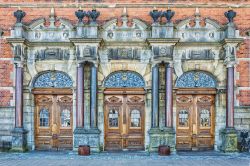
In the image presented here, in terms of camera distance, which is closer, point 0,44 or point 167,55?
point 167,55

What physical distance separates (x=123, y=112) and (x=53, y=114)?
3042 mm

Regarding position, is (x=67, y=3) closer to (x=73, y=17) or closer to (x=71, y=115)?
(x=73, y=17)

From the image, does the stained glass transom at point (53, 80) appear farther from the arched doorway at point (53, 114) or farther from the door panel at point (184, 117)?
the door panel at point (184, 117)

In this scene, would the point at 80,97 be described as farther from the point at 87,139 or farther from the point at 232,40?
the point at 232,40

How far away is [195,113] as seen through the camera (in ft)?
50.2

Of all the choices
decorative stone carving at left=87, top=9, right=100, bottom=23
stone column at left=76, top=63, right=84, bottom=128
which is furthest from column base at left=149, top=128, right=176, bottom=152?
decorative stone carving at left=87, top=9, right=100, bottom=23

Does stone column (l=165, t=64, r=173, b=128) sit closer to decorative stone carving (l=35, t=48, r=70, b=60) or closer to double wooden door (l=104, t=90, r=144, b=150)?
double wooden door (l=104, t=90, r=144, b=150)

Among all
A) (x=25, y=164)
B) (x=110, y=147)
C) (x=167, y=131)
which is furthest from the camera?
(x=110, y=147)

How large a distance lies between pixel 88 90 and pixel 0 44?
4.36m

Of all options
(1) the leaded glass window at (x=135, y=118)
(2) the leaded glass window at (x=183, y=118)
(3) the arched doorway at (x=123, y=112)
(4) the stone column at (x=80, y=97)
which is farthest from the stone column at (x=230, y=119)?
(4) the stone column at (x=80, y=97)

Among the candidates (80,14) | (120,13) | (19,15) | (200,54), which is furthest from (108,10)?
(200,54)

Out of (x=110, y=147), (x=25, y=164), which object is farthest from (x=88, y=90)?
(x=25, y=164)

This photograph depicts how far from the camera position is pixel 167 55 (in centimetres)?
1441

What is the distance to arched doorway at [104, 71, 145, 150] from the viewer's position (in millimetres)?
15227
